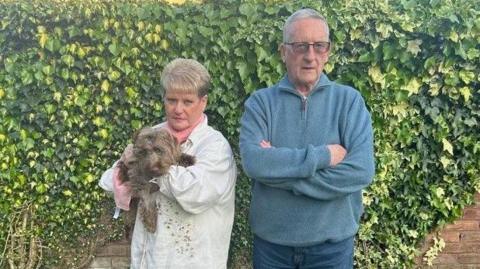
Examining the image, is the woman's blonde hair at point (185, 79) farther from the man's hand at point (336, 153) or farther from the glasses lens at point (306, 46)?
the man's hand at point (336, 153)

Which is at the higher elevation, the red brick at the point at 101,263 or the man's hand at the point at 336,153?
the man's hand at the point at 336,153

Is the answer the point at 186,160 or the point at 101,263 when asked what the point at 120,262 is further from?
the point at 186,160

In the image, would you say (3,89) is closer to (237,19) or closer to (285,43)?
(237,19)

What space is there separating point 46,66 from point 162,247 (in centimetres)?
212

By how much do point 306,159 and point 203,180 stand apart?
20.2 inches

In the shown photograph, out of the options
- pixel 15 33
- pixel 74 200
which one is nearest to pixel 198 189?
pixel 74 200

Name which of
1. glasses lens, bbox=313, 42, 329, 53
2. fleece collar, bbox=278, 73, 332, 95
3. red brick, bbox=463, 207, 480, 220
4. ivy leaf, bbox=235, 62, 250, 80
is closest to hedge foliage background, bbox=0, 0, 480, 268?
ivy leaf, bbox=235, 62, 250, 80

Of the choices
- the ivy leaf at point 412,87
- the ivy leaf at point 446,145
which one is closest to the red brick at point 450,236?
the ivy leaf at point 446,145

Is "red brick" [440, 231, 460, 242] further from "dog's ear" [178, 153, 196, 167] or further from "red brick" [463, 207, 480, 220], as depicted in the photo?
"dog's ear" [178, 153, 196, 167]

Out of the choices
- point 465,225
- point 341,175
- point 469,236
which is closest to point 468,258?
point 469,236

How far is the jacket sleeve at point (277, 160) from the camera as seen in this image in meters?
2.46

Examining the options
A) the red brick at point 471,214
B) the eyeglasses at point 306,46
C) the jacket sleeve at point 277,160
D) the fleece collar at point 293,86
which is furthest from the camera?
the red brick at point 471,214

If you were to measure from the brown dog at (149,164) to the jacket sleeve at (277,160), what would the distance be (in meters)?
0.30

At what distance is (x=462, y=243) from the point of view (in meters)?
4.52
